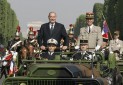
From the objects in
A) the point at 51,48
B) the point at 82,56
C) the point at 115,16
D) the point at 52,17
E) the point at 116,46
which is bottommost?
the point at 82,56

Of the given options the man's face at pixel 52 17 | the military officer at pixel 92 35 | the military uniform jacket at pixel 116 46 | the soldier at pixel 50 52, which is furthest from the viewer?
the military uniform jacket at pixel 116 46

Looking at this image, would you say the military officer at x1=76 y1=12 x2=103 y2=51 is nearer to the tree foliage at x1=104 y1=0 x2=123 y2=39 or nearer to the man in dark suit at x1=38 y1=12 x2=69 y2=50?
the man in dark suit at x1=38 y1=12 x2=69 y2=50

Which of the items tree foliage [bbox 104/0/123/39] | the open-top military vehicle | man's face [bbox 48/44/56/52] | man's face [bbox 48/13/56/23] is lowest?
the open-top military vehicle

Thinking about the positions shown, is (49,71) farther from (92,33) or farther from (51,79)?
(92,33)

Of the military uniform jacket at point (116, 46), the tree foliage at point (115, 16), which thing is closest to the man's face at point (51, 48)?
the military uniform jacket at point (116, 46)

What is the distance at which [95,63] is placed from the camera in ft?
34.1

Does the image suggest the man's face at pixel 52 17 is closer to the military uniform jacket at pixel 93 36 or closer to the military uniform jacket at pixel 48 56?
the military uniform jacket at pixel 93 36

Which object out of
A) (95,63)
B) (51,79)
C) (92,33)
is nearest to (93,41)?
(92,33)

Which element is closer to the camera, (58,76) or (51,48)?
(58,76)

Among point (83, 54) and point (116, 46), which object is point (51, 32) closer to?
point (83, 54)

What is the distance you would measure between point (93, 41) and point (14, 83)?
423 cm

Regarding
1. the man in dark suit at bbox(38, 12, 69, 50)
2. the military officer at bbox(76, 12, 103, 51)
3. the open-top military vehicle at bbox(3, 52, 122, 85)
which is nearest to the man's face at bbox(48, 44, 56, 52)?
the man in dark suit at bbox(38, 12, 69, 50)

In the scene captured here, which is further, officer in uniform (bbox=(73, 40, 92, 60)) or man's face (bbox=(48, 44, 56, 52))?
man's face (bbox=(48, 44, 56, 52))

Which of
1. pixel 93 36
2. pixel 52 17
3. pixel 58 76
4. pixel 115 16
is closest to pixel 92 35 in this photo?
pixel 93 36
